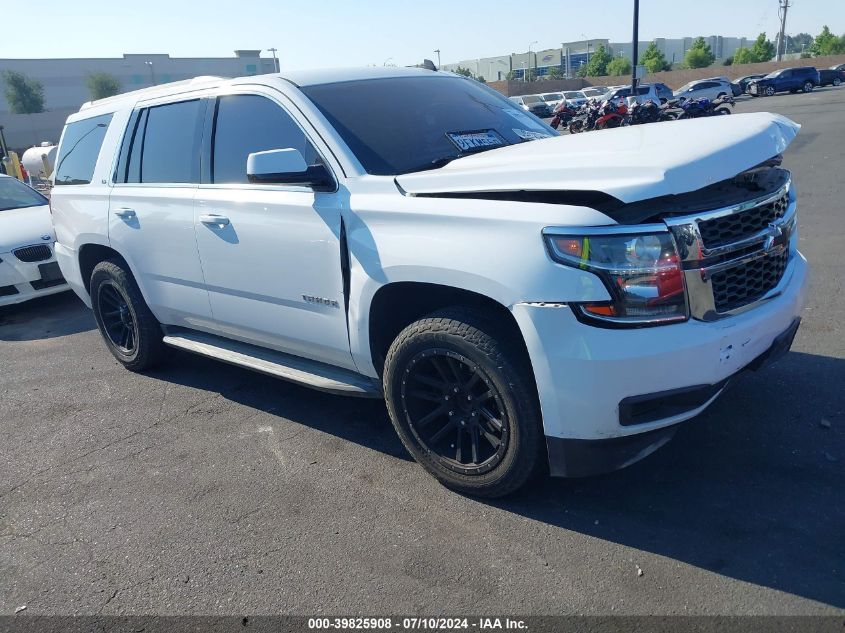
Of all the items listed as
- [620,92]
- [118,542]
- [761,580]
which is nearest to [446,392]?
[761,580]

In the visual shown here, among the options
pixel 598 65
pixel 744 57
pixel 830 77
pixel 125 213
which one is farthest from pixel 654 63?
pixel 125 213

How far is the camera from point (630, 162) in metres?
2.64

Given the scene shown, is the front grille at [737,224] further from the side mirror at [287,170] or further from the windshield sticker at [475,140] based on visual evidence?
the side mirror at [287,170]

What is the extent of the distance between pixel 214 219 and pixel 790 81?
153ft

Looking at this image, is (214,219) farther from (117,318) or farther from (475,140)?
(117,318)

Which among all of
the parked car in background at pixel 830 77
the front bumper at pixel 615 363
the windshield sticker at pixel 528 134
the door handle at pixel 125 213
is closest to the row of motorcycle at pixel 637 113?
the windshield sticker at pixel 528 134

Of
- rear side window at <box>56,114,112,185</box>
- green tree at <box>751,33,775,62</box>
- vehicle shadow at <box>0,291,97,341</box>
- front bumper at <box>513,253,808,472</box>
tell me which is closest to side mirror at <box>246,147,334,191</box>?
front bumper at <box>513,253,808,472</box>

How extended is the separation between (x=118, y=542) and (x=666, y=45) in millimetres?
203234

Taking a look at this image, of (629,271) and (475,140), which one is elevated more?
(475,140)

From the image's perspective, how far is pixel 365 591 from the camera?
2725mm

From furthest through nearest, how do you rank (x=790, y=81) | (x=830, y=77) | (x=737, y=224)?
(x=830, y=77) → (x=790, y=81) → (x=737, y=224)

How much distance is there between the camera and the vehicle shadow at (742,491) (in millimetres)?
2674

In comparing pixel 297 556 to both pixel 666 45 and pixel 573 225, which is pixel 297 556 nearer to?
pixel 573 225

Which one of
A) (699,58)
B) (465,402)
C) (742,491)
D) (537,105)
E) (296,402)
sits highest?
(699,58)
